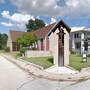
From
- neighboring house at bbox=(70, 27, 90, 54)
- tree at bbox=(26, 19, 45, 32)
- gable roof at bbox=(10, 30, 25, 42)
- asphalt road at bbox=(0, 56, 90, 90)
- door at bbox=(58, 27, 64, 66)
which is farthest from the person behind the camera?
tree at bbox=(26, 19, 45, 32)

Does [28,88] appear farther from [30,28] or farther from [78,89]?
[30,28]

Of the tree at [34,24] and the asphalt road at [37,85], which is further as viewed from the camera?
the tree at [34,24]

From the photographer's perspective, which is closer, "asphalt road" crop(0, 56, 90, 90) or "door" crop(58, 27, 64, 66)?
"asphalt road" crop(0, 56, 90, 90)

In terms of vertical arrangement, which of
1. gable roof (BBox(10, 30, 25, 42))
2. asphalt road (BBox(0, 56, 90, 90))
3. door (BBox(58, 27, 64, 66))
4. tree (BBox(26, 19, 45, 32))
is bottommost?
asphalt road (BBox(0, 56, 90, 90))

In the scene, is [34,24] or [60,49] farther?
[34,24]

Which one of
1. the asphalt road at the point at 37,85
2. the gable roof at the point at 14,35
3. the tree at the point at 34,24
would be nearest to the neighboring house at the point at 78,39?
the gable roof at the point at 14,35

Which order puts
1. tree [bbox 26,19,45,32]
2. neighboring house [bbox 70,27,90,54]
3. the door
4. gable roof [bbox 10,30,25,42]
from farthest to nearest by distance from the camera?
tree [bbox 26,19,45,32], gable roof [bbox 10,30,25,42], neighboring house [bbox 70,27,90,54], the door

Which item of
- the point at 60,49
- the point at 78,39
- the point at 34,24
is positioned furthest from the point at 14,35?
the point at 34,24

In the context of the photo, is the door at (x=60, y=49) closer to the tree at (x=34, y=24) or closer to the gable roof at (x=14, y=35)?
the gable roof at (x=14, y=35)

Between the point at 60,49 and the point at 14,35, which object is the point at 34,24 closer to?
the point at 14,35

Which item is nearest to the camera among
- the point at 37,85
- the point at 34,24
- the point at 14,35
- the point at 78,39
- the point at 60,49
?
the point at 37,85

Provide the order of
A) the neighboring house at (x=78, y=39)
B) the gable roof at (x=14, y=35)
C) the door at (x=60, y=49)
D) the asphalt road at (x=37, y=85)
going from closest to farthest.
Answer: the asphalt road at (x=37, y=85), the door at (x=60, y=49), the neighboring house at (x=78, y=39), the gable roof at (x=14, y=35)

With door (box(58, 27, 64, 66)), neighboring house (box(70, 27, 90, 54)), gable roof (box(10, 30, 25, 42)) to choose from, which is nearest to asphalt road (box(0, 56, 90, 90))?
door (box(58, 27, 64, 66))

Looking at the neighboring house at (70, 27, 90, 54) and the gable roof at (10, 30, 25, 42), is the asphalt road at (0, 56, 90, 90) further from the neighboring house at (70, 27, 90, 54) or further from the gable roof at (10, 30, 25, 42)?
the gable roof at (10, 30, 25, 42)
